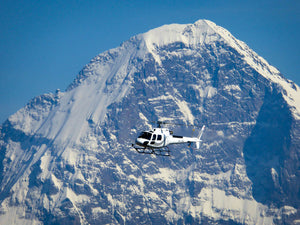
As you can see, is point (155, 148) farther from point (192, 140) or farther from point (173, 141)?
point (192, 140)

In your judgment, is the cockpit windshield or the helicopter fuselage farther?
the cockpit windshield

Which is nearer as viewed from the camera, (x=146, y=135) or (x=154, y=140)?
(x=146, y=135)

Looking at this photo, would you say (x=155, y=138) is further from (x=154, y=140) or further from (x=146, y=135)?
(x=146, y=135)

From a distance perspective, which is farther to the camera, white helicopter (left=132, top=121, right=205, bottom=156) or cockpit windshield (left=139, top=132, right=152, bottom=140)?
cockpit windshield (left=139, top=132, right=152, bottom=140)

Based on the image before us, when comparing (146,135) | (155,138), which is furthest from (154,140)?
(146,135)

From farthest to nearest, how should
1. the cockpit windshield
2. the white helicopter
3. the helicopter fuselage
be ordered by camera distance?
the cockpit windshield, the helicopter fuselage, the white helicopter

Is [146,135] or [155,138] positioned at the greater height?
[155,138]

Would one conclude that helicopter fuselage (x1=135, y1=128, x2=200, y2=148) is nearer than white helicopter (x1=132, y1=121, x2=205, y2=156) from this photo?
No

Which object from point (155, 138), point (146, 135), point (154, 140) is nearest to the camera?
point (146, 135)

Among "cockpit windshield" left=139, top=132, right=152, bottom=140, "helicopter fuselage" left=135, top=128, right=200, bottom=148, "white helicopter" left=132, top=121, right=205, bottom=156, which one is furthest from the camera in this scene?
"cockpit windshield" left=139, top=132, right=152, bottom=140

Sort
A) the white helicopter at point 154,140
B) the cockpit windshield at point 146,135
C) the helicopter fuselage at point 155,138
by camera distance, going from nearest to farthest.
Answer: the white helicopter at point 154,140 → the helicopter fuselage at point 155,138 → the cockpit windshield at point 146,135

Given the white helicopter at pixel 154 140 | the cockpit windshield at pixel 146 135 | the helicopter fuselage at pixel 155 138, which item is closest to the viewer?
the white helicopter at pixel 154 140
